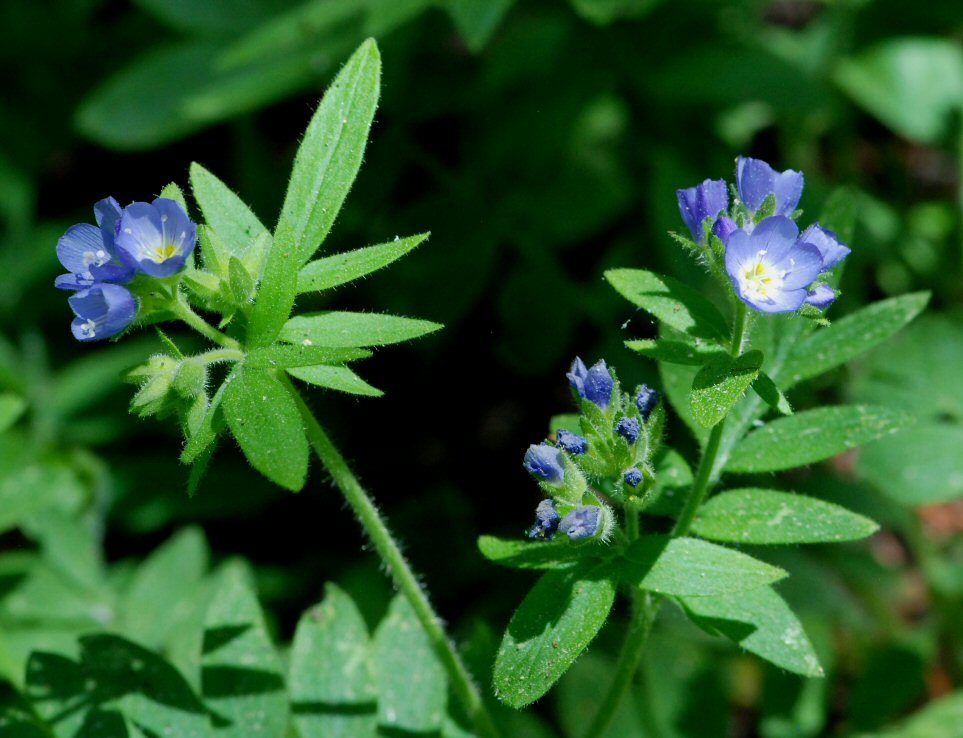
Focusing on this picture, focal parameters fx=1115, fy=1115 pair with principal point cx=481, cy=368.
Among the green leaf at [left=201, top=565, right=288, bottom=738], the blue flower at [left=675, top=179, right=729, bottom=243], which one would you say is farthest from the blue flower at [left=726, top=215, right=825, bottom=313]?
the green leaf at [left=201, top=565, right=288, bottom=738]

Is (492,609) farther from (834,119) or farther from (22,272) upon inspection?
(834,119)

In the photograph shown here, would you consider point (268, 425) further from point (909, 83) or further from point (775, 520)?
point (909, 83)

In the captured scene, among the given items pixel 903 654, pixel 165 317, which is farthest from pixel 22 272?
pixel 903 654

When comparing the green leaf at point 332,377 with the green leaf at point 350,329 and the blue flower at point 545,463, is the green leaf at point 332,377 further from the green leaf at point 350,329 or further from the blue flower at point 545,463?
the blue flower at point 545,463

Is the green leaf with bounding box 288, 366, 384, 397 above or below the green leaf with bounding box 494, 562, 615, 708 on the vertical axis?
above

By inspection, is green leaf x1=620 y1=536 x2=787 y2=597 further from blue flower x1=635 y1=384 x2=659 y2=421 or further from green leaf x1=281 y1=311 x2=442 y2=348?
green leaf x1=281 y1=311 x2=442 y2=348

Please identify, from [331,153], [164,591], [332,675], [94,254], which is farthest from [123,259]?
[164,591]

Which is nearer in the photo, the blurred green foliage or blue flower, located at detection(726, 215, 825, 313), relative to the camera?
blue flower, located at detection(726, 215, 825, 313)

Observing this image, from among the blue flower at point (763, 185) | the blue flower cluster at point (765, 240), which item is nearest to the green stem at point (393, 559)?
the blue flower cluster at point (765, 240)
